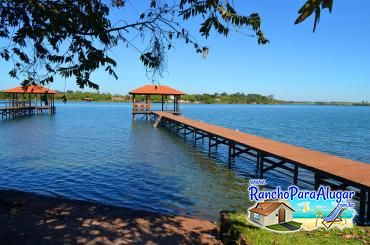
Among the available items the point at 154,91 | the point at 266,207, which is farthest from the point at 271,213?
the point at 154,91

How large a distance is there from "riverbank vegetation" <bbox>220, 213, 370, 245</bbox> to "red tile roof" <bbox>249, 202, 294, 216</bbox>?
244 mm

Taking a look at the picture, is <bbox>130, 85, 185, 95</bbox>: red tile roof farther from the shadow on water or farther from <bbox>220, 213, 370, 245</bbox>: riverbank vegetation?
<bbox>220, 213, 370, 245</bbox>: riverbank vegetation

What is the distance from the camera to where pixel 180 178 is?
1180 centimetres

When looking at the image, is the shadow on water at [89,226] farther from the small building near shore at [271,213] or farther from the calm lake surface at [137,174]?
the calm lake surface at [137,174]

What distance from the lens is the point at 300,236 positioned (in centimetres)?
485

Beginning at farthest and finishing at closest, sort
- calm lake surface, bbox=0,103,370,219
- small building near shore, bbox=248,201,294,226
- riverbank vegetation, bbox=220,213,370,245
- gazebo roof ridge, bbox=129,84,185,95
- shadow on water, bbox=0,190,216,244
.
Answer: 1. gazebo roof ridge, bbox=129,84,185,95
2. calm lake surface, bbox=0,103,370,219
3. shadow on water, bbox=0,190,216,244
4. small building near shore, bbox=248,201,294,226
5. riverbank vegetation, bbox=220,213,370,245

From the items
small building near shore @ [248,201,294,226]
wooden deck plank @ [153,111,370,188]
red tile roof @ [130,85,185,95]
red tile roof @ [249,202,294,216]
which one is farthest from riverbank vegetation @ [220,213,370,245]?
red tile roof @ [130,85,185,95]

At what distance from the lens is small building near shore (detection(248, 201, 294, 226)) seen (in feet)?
16.2

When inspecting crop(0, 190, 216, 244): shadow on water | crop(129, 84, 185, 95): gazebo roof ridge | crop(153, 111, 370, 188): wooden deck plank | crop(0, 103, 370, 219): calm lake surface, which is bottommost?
crop(0, 103, 370, 219): calm lake surface

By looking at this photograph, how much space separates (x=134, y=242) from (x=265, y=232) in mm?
2125

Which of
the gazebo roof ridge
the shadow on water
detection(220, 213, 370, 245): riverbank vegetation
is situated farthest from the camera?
the gazebo roof ridge

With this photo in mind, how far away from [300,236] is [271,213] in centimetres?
47

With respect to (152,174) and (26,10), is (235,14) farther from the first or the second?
(152,174)

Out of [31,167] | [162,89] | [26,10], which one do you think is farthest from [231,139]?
[162,89]
